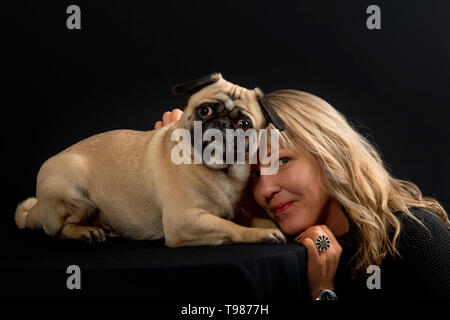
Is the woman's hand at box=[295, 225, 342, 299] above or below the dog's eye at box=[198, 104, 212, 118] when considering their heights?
below

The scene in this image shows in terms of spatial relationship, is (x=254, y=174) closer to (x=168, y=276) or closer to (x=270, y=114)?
(x=270, y=114)

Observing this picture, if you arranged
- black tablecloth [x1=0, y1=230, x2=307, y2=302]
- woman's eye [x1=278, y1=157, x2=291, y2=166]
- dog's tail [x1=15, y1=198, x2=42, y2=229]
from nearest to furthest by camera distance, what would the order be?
1. black tablecloth [x1=0, y1=230, x2=307, y2=302]
2. woman's eye [x1=278, y1=157, x2=291, y2=166]
3. dog's tail [x1=15, y1=198, x2=42, y2=229]

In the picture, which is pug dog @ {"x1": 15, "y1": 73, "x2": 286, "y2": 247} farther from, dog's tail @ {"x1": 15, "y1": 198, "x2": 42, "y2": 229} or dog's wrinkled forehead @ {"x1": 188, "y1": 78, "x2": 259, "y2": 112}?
dog's tail @ {"x1": 15, "y1": 198, "x2": 42, "y2": 229}

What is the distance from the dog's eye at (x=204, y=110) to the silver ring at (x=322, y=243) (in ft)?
2.20

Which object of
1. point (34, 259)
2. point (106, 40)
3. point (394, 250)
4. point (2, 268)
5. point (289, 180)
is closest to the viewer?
point (2, 268)

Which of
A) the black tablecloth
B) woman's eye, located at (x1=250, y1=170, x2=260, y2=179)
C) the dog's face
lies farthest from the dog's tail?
woman's eye, located at (x1=250, y1=170, x2=260, y2=179)

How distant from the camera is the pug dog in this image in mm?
2137

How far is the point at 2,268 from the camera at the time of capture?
5.70 feet

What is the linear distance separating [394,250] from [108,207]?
1250 mm

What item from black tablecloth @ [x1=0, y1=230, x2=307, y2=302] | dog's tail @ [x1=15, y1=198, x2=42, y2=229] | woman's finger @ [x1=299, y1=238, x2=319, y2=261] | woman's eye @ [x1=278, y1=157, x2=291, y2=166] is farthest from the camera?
dog's tail @ [x1=15, y1=198, x2=42, y2=229]

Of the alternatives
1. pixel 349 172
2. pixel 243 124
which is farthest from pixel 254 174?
pixel 349 172

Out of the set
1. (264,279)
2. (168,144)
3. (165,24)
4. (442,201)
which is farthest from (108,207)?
(442,201)

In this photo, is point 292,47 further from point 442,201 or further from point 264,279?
point 264,279

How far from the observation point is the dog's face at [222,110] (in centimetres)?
213
